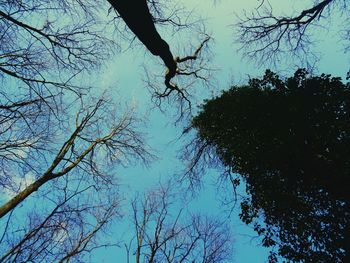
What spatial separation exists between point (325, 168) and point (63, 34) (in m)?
6.67

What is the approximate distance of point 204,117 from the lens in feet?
34.5

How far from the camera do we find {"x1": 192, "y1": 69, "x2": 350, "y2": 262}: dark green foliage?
697cm

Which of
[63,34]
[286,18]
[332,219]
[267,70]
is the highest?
[286,18]

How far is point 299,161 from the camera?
7.61 m

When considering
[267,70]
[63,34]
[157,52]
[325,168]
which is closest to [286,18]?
[267,70]

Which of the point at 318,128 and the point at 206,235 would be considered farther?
the point at 206,235

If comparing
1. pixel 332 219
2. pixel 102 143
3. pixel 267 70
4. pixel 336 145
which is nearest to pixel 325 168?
pixel 336 145

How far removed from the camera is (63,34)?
562 centimetres

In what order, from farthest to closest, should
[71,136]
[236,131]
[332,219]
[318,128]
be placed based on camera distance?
1. [236,131]
2. [71,136]
3. [318,128]
4. [332,219]

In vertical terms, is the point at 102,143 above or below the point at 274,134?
above

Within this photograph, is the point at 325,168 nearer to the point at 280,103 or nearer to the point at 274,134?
the point at 274,134

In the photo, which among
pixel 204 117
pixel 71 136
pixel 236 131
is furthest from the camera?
pixel 204 117

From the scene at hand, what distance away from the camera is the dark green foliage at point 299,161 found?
6969 mm

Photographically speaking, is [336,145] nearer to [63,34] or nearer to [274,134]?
[274,134]
